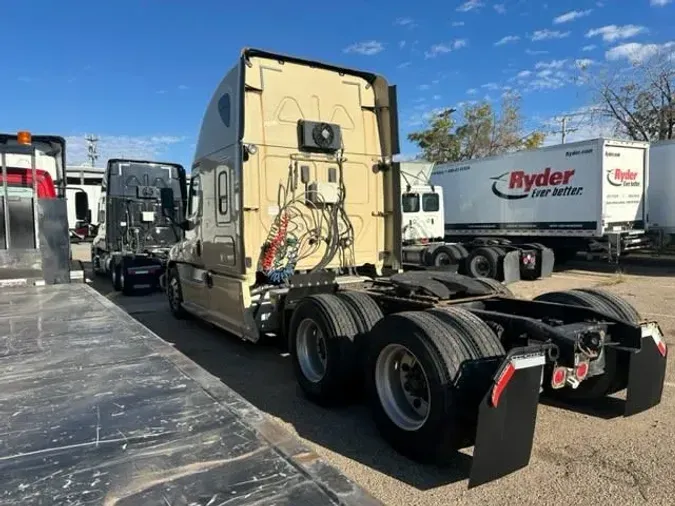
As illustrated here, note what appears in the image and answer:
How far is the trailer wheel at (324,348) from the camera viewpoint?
15.2ft

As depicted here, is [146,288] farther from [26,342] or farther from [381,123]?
[26,342]

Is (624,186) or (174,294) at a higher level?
(624,186)

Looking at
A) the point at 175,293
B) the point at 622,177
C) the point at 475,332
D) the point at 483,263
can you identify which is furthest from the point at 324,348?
the point at 622,177

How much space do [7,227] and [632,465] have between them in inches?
249

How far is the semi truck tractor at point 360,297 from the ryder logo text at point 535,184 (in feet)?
32.8

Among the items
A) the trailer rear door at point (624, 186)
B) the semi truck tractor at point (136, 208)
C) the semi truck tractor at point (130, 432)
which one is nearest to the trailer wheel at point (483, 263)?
the trailer rear door at point (624, 186)

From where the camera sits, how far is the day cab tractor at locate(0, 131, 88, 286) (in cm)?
588

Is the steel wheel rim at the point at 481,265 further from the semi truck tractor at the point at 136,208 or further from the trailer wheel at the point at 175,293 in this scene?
the trailer wheel at the point at 175,293

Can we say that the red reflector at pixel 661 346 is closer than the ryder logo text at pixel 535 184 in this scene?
Yes

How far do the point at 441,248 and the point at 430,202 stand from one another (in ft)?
5.86

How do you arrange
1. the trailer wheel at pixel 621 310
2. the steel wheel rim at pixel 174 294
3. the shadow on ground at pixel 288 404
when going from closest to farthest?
the shadow on ground at pixel 288 404, the trailer wheel at pixel 621 310, the steel wheel rim at pixel 174 294

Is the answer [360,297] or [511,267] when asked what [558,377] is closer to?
[360,297]

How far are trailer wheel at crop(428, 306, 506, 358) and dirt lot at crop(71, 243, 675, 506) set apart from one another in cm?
83

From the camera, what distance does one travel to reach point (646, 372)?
12.8 feet
